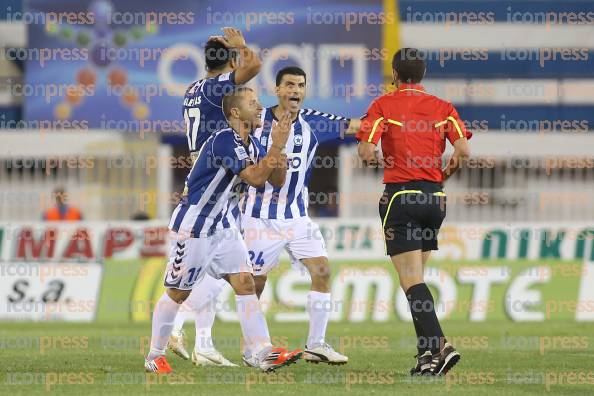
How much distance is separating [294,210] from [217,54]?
1696 millimetres

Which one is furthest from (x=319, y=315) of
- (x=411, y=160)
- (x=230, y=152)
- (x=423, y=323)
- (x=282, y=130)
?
(x=282, y=130)

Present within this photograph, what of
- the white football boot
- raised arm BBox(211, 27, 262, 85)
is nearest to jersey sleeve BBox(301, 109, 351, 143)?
raised arm BBox(211, 27, 262, 85)

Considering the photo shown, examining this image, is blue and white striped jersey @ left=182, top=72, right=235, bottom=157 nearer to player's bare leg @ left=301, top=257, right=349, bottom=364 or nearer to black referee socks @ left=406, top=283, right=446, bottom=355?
player's bare leg @ left=301, top=257, right=349, bottom=364

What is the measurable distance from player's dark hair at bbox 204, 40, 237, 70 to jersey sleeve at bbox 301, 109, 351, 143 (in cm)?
127

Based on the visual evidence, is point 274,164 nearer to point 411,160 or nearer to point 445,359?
point 411,160

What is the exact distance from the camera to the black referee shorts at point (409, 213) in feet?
32.6

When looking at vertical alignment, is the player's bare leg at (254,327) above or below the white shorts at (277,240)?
below

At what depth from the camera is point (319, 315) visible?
11.1 meters

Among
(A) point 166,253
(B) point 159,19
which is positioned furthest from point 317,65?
(A) point 166,253

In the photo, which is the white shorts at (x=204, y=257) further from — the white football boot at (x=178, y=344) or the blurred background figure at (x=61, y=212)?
the blurred background figure at (x=61, y=212)

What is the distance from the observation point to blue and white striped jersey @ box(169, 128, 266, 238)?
977cm

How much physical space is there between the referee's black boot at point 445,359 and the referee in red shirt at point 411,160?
6.9 inches

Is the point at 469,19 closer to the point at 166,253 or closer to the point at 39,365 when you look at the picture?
the point at 166,253

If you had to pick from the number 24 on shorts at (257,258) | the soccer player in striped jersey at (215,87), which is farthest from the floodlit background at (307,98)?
the soccer player in striped jersey at (215,87)
